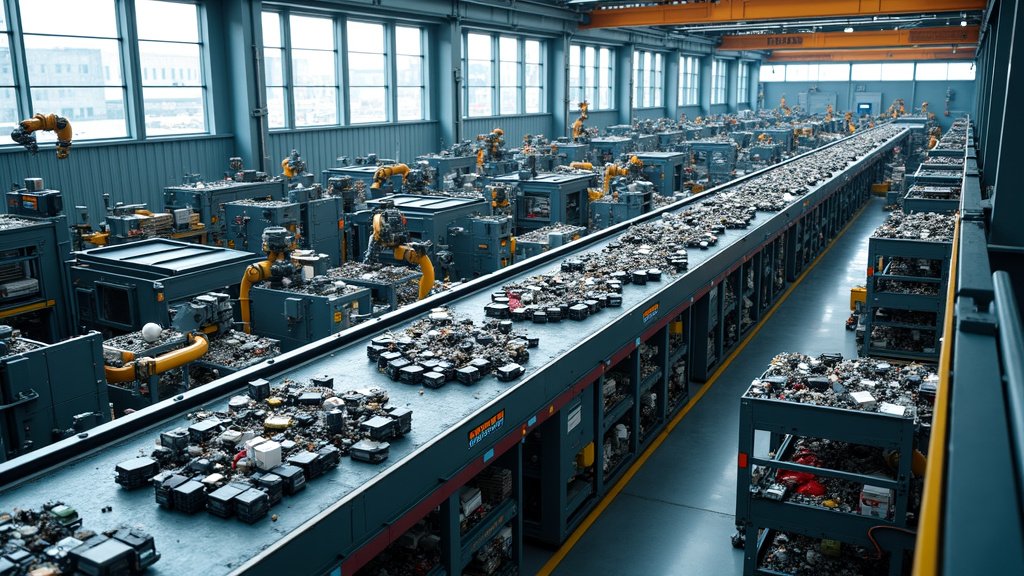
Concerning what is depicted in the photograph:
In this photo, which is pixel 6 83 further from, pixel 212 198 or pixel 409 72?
pixel 409 72

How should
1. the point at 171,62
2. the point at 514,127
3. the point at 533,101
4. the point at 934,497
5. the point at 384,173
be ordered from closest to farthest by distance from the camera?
the point at 934,497, the point at 384,173, the point at 171,62, the point at 514,127, the point at 533,101

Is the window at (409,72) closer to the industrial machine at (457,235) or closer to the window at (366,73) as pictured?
the window at (366,73)

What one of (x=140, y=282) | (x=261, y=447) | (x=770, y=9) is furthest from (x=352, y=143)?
(x=261, y=447)

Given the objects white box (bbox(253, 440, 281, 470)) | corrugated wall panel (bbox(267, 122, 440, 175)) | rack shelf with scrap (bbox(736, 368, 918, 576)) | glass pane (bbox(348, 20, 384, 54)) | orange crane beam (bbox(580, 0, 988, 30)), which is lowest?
rack shelf with scrap (bbox(736, 368, 918, 576))

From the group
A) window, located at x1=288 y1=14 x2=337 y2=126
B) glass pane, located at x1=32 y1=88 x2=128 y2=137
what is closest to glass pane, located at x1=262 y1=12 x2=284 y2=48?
window, located at x1=288 y1=14 x2=337 y2=126

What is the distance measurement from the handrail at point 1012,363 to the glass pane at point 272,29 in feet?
69.0

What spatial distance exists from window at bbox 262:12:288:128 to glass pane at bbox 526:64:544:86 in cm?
1365

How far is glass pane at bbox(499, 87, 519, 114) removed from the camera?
3206 centimetres

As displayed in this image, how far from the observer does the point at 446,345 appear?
282 inches

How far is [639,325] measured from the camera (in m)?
8.53

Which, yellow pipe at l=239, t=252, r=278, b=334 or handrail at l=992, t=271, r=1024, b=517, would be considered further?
yellow pipe at l=239, t=252, r=278, b=334

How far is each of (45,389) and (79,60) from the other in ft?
40.4

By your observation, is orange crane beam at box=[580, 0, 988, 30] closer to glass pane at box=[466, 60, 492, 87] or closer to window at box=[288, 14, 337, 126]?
glass pane at box=[466, 60, 492, 87]

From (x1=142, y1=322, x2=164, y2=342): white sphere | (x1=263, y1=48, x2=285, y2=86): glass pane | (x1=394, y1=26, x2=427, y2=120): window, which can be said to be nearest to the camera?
(x1=142, y1=322, x2=164, y2=342): white sphere
